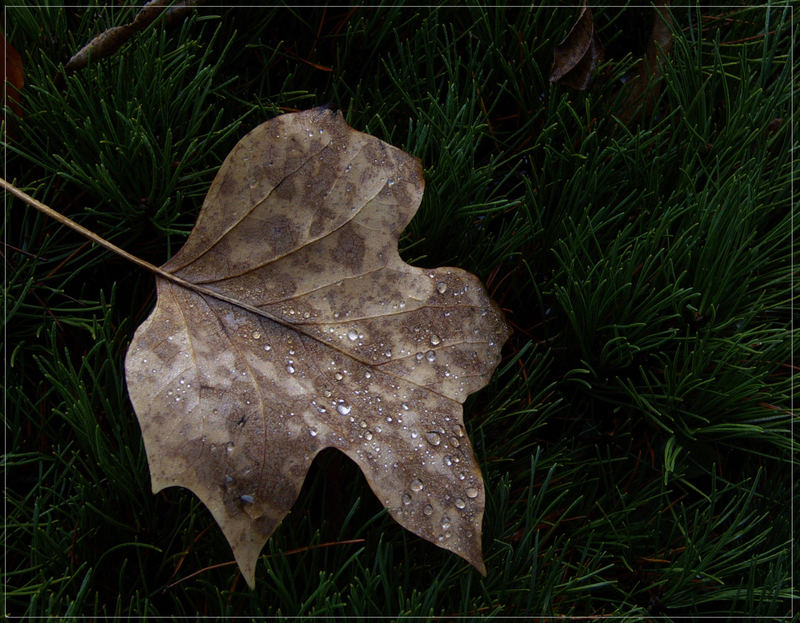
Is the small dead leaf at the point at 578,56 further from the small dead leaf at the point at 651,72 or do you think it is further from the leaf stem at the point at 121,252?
the leaf stem at the point at 121,252

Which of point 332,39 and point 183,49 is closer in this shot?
point 183,49

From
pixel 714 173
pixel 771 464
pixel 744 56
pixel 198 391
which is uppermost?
pixel 744 56

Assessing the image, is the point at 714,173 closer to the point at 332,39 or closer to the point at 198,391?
the point at 332,39

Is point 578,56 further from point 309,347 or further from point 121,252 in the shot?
point 121,252

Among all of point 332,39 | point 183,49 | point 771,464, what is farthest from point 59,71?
point 771,464

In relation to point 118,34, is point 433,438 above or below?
below

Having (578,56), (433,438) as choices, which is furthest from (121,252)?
(578,56)

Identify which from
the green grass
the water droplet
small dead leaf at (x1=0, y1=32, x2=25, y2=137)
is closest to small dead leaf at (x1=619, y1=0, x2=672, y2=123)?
the green grass
